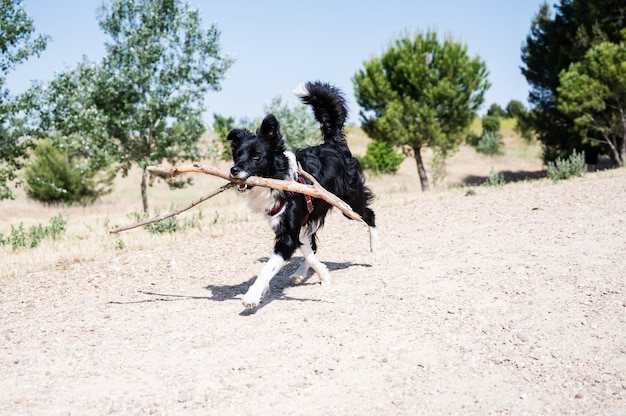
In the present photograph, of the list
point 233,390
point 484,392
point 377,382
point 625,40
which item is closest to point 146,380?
point 233,390

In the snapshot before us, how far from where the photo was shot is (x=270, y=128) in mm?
6102

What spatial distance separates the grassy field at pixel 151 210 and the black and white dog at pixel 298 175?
58 centimetres

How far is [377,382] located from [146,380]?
1800 millimetres

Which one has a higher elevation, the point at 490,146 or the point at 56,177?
the point at 490,146

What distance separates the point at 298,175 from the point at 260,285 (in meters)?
1.45

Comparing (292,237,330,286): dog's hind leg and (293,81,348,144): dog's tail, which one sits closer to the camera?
(292,237,330,286): dog's hind leg

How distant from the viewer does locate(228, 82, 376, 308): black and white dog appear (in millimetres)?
5996

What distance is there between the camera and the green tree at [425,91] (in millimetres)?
23016

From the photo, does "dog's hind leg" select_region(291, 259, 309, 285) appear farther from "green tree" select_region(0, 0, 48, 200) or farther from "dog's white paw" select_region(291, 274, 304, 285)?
"green tree" select_region(0, 0, 48, 200)

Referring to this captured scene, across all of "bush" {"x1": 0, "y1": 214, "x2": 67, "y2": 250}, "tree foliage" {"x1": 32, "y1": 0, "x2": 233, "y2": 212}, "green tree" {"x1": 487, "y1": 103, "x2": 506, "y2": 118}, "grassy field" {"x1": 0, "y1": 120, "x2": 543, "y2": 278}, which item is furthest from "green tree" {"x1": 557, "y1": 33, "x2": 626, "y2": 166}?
"green tree" {"x1": 487, "y1": 103, "x2": 506, "y2": 118}

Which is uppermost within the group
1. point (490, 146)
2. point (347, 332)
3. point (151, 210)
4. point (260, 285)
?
point (490, 146)

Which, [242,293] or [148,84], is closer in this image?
[242,293]

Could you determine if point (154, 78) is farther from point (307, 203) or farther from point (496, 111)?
point (496, 111)

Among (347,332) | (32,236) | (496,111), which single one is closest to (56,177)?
(32,236)
